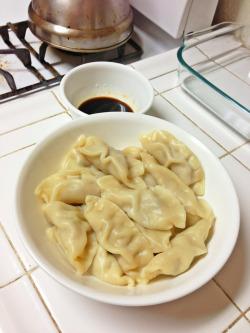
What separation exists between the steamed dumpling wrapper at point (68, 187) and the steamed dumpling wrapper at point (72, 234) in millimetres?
21

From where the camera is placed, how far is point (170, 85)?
1.07 m

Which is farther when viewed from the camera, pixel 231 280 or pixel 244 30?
pixel 244 30

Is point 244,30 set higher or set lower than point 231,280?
higher

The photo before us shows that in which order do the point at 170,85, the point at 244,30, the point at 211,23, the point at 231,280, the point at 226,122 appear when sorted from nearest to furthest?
the point at 231,280, the point at 226,122, the point at 170,85, the point at 244,30, the point at 211,23

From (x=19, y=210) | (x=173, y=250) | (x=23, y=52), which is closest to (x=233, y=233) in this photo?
(x=173, y=250)

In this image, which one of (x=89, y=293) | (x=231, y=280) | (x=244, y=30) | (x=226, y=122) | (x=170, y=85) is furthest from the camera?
(x=244, y=30)

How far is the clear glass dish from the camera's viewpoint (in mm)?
962

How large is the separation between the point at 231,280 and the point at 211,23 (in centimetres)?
105

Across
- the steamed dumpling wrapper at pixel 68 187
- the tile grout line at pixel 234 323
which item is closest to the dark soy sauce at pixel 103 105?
the steamed dumpling wrapper at pixel 68 187

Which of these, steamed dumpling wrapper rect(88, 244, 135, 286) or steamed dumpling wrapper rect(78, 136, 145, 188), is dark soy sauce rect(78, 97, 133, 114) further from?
steamed dumpling wrapper rect(88, 244, 135, 286)

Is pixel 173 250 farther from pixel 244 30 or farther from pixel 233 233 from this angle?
pixel 244 30

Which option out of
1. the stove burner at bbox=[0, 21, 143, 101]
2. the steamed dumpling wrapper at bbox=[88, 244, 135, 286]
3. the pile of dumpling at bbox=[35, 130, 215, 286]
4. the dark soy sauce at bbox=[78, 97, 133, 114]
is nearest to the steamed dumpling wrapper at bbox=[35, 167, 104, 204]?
the pile of dumpling at bbox=[35, 130, 215, 286]

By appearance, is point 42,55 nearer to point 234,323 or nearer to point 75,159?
point 75,159

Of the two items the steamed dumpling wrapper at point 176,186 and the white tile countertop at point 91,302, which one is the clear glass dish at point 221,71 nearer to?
the white tile countertop at point 91,302
